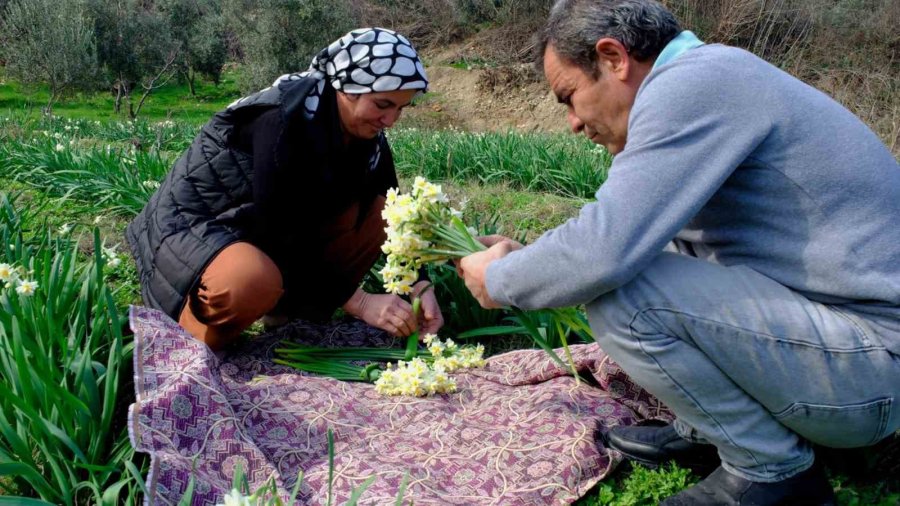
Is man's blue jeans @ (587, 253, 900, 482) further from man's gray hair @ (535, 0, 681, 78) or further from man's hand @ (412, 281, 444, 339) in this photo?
man's hand @ (412, 281, 444, 339)

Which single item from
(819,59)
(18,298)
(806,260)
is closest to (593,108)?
(806,260)

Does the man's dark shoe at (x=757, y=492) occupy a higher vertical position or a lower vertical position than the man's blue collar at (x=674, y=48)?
lower

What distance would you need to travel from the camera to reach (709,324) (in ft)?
5.22

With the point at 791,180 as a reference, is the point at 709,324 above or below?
below

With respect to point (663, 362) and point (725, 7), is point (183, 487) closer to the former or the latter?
point (663, 362)

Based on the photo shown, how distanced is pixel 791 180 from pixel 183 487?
1.51m

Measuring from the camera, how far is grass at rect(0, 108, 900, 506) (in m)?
1.68

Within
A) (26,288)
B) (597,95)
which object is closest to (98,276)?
(26,288)

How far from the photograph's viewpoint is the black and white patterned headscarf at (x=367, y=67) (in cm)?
250

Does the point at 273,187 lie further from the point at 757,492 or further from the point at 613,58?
the point at 757,492

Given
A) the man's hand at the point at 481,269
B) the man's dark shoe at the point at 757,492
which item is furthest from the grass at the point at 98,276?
the man's hand at the point at 481,269

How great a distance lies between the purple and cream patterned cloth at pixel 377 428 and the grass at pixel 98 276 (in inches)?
3.7

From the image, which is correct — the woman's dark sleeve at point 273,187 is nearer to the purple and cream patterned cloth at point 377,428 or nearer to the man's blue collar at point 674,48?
the purple and cream patterned cloth at point 377,428

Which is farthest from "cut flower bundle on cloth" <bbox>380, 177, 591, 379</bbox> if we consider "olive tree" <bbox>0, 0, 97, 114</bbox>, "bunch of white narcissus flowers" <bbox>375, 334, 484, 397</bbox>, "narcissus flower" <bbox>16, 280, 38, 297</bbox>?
"olive tree" <bbox>0, 0, 97, 114</bbox>
